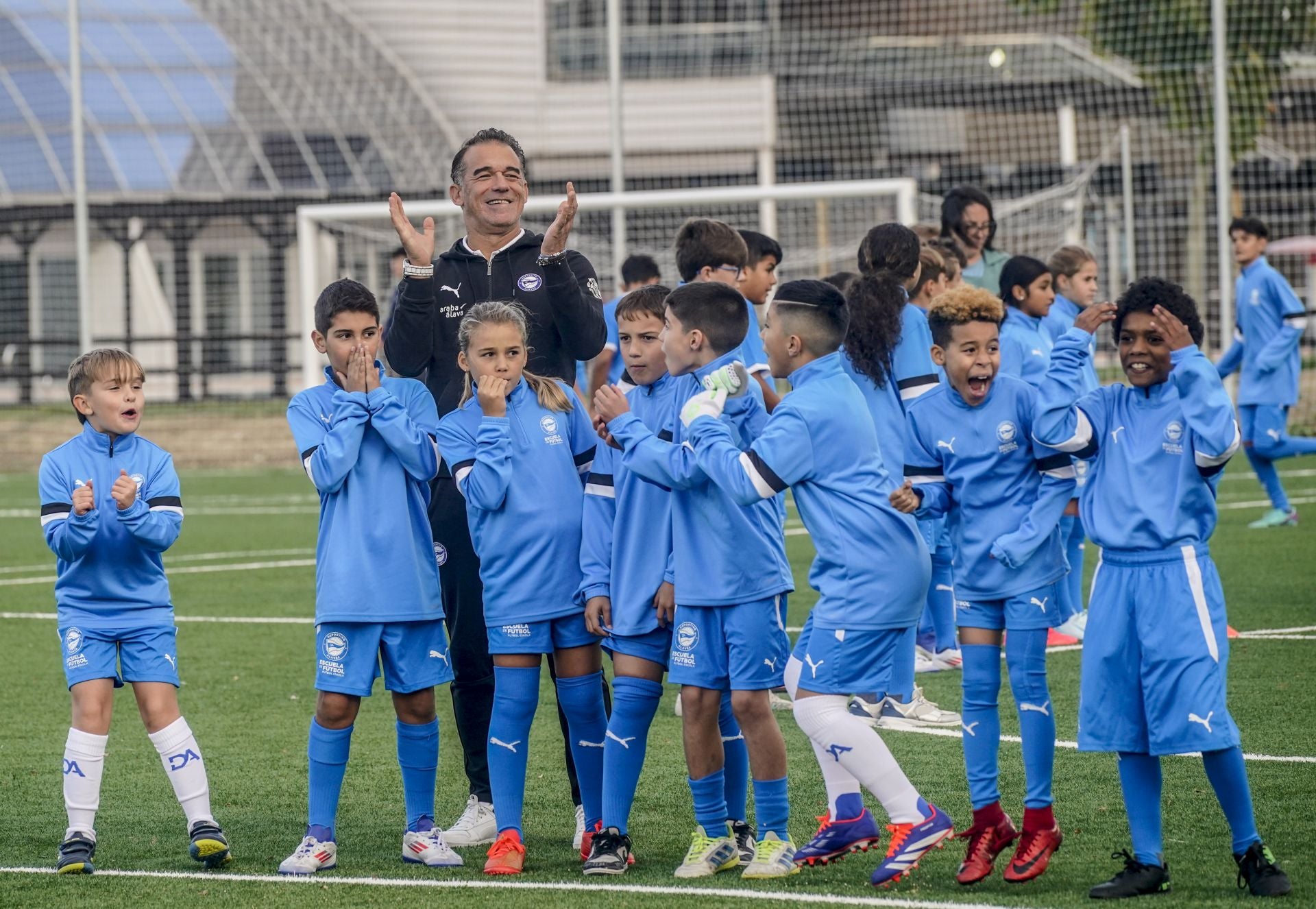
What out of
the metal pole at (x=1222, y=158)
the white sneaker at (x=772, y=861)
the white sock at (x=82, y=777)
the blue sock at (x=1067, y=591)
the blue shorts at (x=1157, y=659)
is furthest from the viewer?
the metal pole at (x=1222, y=158)

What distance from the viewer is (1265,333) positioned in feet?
39.6

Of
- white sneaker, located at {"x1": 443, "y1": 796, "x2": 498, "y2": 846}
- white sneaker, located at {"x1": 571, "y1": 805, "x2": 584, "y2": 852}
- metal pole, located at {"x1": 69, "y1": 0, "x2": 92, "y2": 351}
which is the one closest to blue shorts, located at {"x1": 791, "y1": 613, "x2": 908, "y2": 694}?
white sneaker, located at {"x1": 571, "y1": 805, "x2": 584, "y2": 852}

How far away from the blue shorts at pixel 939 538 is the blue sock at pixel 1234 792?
127 inches

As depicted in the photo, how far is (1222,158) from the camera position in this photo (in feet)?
49.3

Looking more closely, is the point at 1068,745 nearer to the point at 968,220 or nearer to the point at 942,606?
the point at 942,606

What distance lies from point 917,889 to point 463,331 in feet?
6.65

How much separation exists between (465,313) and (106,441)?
118 centimetres

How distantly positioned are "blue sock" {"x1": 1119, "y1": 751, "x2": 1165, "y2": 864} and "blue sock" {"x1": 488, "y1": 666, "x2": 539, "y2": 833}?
1.66 m

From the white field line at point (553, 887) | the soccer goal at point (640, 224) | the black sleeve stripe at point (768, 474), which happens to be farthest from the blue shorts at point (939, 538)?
the soccer goal at point (640, 224)

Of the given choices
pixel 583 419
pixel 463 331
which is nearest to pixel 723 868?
pixel 583 419

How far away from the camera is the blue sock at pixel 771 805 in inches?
183

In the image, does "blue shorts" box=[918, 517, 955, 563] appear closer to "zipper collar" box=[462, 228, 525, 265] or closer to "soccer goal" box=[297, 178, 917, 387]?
"zipper collar" box=[462, 228, 525, 265]

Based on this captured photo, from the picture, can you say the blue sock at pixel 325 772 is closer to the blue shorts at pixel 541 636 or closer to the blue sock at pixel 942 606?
the blue shorts at pixel 541 636

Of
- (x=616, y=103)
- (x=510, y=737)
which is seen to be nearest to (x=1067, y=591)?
(x=510, y=737)
